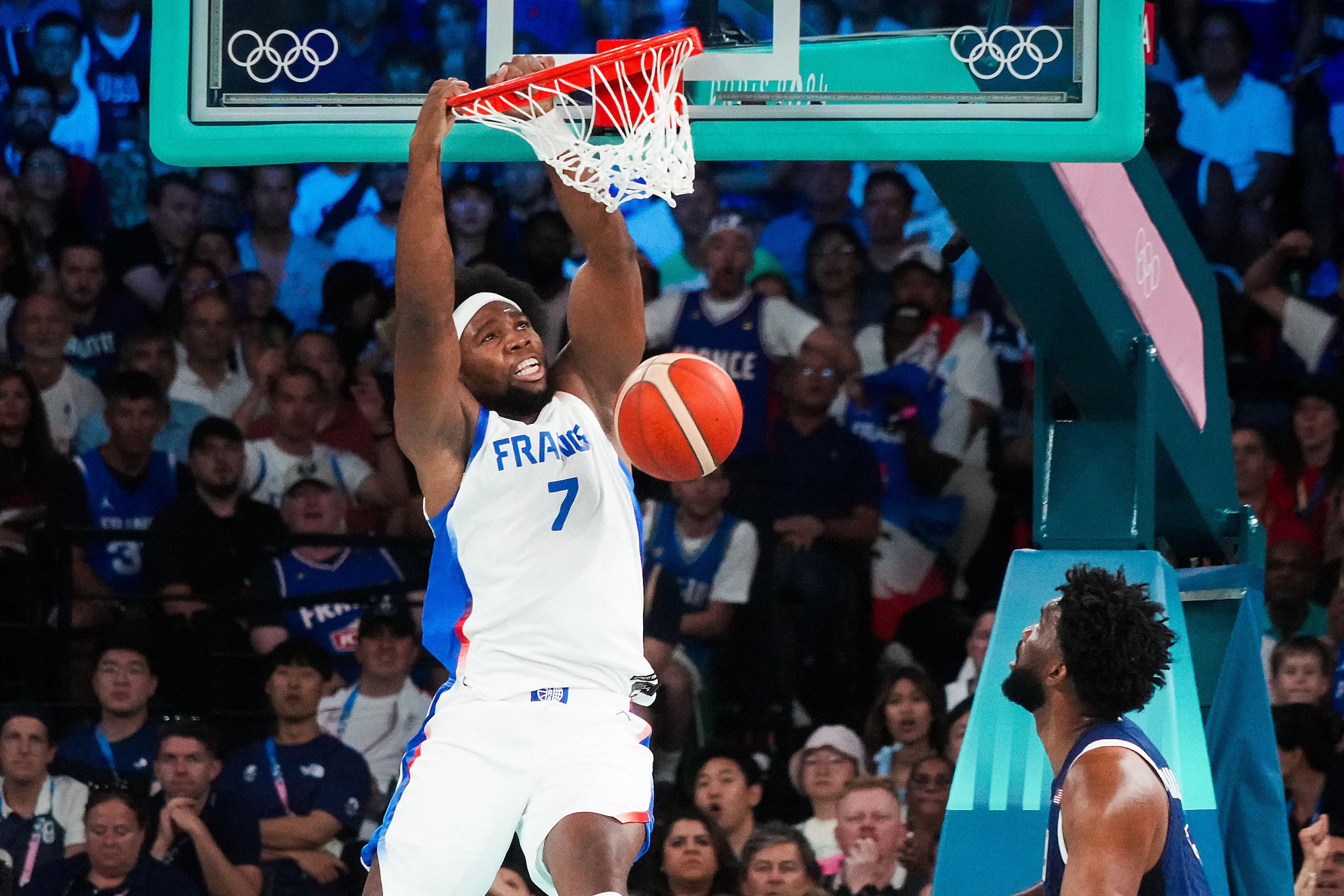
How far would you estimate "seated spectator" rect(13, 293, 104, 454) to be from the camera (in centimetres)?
→ 821

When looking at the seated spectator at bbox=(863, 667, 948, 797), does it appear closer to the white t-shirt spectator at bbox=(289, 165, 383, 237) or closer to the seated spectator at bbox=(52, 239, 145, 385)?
the white t-shirt spectator at bbox=(289, 165, 383, 237)

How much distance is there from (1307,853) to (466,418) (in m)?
3.56

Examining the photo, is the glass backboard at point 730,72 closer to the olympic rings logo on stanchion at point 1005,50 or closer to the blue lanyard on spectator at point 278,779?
the olympic rings logo on stanchion at point 1005,50

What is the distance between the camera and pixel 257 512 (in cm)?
778

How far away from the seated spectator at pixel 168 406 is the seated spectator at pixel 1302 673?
4583 mm

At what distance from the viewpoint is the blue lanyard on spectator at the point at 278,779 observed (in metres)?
7.05

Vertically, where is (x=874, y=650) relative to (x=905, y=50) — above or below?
below

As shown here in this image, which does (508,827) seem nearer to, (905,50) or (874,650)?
(905,50)

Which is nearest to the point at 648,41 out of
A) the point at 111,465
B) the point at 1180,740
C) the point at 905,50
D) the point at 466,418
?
the point at 905,50

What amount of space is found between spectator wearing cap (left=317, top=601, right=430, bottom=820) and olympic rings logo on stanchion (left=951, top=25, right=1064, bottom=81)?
406cm

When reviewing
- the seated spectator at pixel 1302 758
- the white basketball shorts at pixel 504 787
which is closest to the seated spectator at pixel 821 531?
the seated spectator at pixel 1302 758

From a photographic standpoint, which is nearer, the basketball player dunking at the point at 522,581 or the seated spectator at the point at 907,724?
the basketball player dunking at the point at 522,581

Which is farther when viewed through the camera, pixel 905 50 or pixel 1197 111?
pixel 1197 111

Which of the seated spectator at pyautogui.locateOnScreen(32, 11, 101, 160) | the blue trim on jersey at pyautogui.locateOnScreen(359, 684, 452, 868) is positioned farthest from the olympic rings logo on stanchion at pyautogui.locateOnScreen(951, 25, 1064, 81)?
the seated spectator at pyautogui.locateOnScreen(32, 11, 101, 160)
